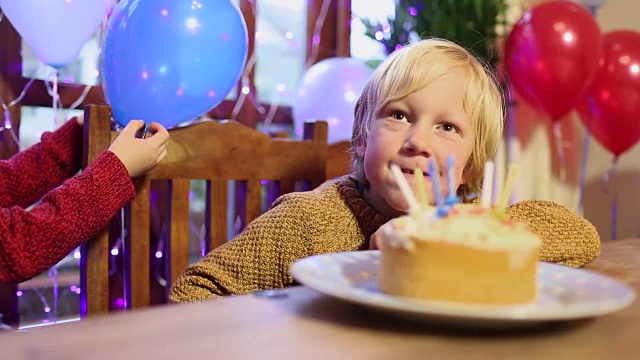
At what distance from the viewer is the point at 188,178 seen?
1373 millimetres

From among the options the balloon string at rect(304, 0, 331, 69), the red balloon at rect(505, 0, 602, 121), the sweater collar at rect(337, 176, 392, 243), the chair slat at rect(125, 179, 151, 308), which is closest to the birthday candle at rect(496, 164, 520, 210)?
the sweater collar at rect(337, 176, 392, 243)

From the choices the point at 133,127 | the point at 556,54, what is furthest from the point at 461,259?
the point at 556,54

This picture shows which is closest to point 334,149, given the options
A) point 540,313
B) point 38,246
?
point 38,246

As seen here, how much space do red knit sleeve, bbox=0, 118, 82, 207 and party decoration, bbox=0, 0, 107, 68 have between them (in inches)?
8.1

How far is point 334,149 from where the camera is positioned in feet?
5.33

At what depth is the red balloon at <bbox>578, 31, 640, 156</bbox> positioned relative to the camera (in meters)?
2.18

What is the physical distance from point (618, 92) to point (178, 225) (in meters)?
1.52

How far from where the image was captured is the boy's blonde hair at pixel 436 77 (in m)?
1.13

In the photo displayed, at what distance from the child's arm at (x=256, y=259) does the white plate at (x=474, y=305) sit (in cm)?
30

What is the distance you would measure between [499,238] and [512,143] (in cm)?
208

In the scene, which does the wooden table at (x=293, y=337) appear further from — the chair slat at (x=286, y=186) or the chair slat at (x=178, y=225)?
the chair slat at (x=286, y=186)

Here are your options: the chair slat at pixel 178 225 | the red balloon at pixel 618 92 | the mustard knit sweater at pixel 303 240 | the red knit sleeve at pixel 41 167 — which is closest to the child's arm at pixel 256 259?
the mustard knit sweater at pixel 303 240

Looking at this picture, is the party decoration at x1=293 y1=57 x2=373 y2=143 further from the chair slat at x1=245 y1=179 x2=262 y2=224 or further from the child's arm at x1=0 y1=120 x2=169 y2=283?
the child's arm at x1=0 y1=120 x2=169 y2=283

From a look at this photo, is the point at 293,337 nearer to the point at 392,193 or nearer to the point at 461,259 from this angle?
the point at 461,259
